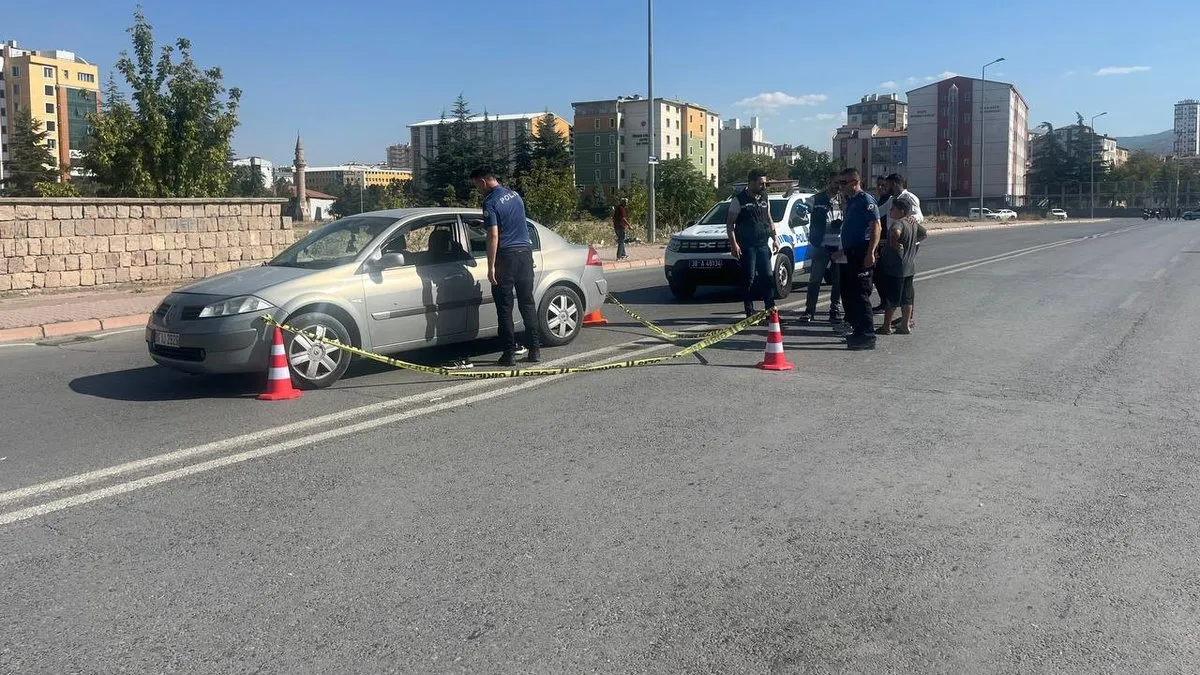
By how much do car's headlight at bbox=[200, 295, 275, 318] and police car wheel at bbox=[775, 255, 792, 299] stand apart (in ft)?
27.2

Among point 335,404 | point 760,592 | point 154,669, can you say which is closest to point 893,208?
point 335,404

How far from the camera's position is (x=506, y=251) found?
27.5 feet

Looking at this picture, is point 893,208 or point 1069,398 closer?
point 1069,398

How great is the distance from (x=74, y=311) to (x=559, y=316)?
8.12m

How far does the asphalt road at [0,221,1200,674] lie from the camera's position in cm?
340

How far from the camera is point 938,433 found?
6320mm

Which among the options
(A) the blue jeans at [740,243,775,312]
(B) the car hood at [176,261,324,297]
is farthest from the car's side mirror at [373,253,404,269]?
(A) the blue jeans at [740,243,775,312]

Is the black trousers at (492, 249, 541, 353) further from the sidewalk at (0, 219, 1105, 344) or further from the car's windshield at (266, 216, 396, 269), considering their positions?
the sidewalk at (0, 219, 1105, 344)

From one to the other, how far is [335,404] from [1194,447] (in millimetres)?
5836

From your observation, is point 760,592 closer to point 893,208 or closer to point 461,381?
point 461,381

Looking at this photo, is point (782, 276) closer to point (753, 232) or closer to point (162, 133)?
point (753, 232)

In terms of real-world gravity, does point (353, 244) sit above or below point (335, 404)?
above

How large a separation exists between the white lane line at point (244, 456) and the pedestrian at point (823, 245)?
4295 millimetres

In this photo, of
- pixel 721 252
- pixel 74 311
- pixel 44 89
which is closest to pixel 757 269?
pixel 721 252
